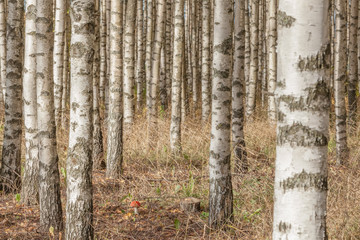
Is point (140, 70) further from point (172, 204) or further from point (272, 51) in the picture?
point (172, 204)

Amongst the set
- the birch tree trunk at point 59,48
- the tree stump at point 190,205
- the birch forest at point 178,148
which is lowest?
the tree stump at point 190,205

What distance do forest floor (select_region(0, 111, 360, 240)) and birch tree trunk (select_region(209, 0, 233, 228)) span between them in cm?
22

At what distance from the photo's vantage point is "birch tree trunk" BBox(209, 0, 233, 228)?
441 cm

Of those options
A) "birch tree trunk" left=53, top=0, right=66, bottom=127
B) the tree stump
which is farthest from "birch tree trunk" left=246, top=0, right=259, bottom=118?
the tree stump

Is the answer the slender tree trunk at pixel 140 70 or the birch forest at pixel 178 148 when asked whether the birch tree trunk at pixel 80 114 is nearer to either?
the birch forest at pixel 178 148

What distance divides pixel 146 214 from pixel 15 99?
8.72ft

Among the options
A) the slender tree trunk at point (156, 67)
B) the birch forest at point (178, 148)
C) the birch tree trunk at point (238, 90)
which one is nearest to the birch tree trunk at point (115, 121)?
the birch forest at point (178, 148)

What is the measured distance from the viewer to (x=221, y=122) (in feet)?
14.4

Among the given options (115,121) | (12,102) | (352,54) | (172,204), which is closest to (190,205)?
(172,204)

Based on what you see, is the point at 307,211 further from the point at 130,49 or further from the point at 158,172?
the point at 130,49

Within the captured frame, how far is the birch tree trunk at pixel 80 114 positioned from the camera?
3.71m

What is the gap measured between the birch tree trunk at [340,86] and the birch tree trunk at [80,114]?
15.1 ft

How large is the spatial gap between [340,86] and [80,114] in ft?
16.5

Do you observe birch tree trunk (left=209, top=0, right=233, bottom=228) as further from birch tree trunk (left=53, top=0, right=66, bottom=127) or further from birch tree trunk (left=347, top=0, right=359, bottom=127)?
birch tree trunk (left=347, top=0, right=359, bottom=127)
